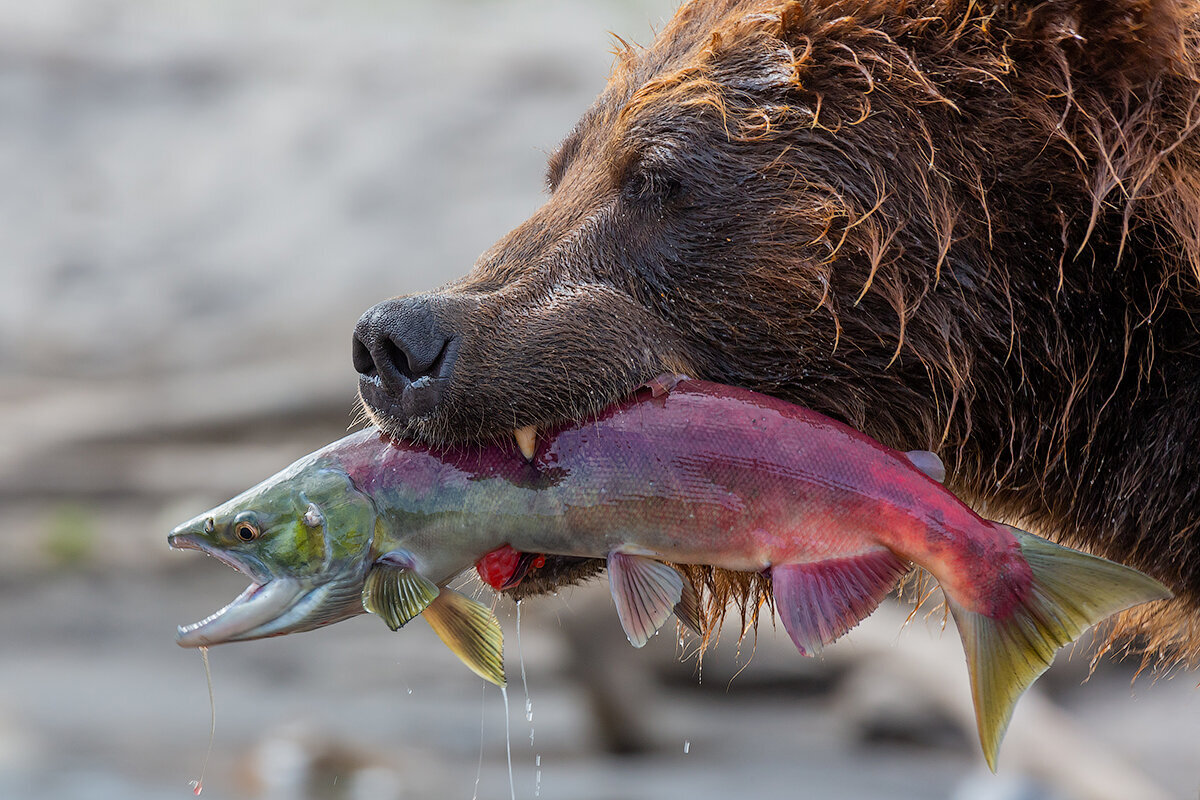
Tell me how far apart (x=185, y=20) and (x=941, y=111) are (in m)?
9.95

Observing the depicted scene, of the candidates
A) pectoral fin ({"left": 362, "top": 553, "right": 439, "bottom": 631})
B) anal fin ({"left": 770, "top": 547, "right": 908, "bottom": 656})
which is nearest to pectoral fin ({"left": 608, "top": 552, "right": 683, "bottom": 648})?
anal fin ({"left": 770, "top": 547, "right": 908, "bottom": 656})

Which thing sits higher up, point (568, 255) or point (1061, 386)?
point (568, 255)

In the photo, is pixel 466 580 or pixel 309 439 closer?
pixel 466 580

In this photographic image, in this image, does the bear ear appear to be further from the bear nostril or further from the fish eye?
the fish eye

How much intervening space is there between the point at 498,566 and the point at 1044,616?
0.96 metres

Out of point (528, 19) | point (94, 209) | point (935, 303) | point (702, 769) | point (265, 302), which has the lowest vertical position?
point (702, 769)

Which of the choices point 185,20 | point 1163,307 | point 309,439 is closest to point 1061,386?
point 1163,307

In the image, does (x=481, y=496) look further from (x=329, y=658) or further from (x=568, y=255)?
(x=329, y=658)

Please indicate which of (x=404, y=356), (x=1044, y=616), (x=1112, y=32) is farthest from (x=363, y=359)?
(x=1112, y=32)

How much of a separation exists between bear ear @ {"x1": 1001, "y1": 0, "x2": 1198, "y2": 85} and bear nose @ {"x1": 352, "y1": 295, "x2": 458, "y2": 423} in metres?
1.24

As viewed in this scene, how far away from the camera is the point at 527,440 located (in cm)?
257

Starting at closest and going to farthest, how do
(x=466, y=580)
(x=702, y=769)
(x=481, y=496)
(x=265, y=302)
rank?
(x=481, y=496)
(x=466, y=580)
(x=702, y=769)
(x=265, y=302)

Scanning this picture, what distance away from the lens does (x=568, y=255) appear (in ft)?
9.44

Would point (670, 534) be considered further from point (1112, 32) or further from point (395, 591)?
point (1112, 32)
